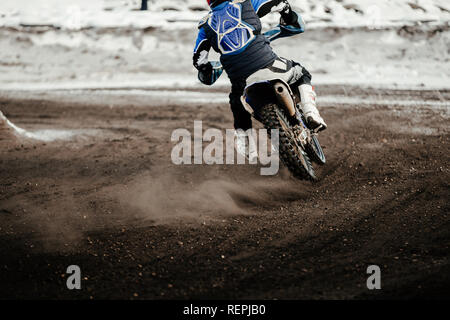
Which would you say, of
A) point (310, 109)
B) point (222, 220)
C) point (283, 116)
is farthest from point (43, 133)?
point (310, 109)

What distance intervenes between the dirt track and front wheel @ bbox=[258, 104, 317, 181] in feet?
1.14

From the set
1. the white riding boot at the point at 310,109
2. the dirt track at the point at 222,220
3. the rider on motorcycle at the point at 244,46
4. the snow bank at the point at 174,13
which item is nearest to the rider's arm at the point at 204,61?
the rider on motorcycle at the point at 244,46

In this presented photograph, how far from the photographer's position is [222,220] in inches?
141

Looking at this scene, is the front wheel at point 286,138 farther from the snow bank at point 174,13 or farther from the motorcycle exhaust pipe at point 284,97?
the snow bank at point 174,13

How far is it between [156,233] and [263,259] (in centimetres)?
93

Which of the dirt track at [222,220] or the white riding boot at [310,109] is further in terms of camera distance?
the white riding boot at [310,109]

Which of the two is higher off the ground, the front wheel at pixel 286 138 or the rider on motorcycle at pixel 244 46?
the rider on motorcycle at pixel 244 46

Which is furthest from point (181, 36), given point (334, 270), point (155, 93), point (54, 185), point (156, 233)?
point (334, 270)

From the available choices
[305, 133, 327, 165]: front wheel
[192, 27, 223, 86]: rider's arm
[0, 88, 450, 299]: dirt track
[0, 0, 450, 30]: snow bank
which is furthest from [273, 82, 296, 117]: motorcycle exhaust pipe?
[0, 0, 450, 30]: snow bank

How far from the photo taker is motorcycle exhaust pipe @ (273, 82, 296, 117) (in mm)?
3547

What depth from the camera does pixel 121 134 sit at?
600 centimetres

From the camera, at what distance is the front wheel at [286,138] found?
3.58 meters

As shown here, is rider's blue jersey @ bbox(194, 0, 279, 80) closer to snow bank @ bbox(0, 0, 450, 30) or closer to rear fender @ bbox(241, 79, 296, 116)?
rear fender @ bbox(241, 79, 296, 116)
